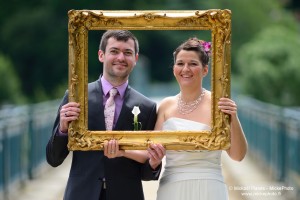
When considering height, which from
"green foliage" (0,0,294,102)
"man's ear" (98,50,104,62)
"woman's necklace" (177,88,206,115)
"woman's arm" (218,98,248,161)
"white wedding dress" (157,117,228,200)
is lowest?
"white wedding dress" (157,117,228,200)

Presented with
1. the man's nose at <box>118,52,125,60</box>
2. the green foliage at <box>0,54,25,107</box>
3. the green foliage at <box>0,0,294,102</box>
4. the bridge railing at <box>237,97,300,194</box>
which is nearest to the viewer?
the man's nose at <box>118,52,125,60</box>

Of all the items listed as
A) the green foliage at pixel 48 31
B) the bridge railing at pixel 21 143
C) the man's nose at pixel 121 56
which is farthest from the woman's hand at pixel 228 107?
the green foliage at pixel 48 31

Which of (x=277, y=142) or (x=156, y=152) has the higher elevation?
(x=277, y=142)

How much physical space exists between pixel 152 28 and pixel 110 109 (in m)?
0.56

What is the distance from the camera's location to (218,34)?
19.1ft

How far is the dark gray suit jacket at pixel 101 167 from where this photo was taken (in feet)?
19.4

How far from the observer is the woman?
5930 millimetres

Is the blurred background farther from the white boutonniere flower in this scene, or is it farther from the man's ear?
the white boutonniere flower

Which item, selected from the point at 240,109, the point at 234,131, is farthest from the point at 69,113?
the point at 240,109

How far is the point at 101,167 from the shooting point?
5.96m

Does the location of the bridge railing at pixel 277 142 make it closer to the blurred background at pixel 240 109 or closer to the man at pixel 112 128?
the blurred background at pixel 240 109

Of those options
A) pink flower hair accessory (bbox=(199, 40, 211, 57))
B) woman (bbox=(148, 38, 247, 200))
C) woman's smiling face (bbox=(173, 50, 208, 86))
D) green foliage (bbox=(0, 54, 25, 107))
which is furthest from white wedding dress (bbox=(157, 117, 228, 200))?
green foliage (bbox=(0, 54, 25, 107))

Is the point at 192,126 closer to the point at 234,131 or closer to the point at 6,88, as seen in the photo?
the point at 234,131

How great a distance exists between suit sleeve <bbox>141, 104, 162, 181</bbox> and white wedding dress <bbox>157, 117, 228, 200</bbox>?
0.28 feet
